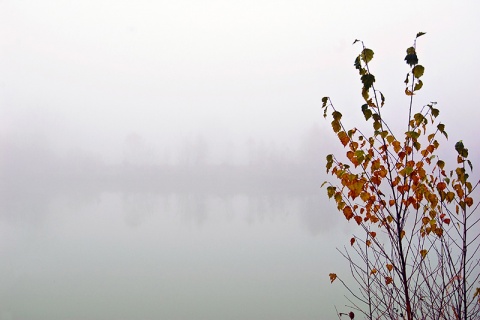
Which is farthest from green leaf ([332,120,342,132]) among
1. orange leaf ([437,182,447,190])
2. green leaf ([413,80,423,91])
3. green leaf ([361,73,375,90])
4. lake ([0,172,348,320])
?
lake ([0,172,348,320])

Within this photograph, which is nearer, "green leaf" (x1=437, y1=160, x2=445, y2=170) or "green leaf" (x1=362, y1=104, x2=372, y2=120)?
"green leaf" (x1=362, y1=104, x2=372, y2=120)

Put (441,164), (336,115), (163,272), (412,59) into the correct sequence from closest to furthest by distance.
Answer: (412,59) → (336,115) → (441,164) → (163,272)

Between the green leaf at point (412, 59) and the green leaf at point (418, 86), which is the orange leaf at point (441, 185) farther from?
the green leaf at point (412, 59)

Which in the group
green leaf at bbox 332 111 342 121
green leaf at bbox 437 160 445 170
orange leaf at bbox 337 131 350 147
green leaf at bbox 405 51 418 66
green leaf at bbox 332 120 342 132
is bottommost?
green leaf at bbox 437 160 445 170

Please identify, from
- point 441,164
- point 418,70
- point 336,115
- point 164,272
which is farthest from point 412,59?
point 164,272

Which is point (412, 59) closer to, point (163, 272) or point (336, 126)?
point (336, 126)

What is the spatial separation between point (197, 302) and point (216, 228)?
54.9 ft

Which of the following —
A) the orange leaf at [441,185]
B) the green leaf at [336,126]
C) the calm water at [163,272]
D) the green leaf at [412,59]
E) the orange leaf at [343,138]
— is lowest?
the orange leaf at [441,185]

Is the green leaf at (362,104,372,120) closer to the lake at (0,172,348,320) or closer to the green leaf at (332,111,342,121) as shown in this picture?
the green leaf at (332,111,342,121)

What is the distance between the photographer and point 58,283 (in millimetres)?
12445

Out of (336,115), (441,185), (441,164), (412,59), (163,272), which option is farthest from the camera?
(163,272)

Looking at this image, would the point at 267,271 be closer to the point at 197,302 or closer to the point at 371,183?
the point at 197,302

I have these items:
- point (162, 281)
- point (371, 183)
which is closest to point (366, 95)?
point (371, 183)

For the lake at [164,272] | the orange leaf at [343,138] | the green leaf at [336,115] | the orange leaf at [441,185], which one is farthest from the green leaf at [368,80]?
the lake at [164,272]
